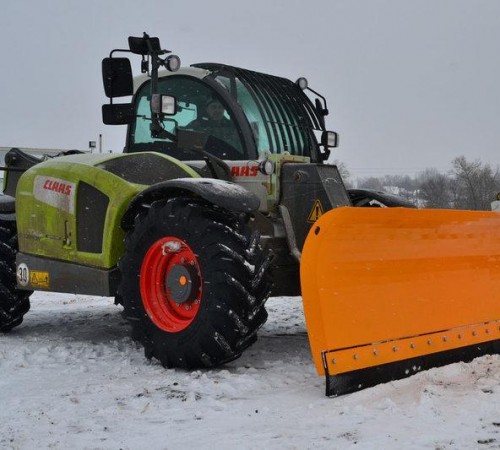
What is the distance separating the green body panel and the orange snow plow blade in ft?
5.51

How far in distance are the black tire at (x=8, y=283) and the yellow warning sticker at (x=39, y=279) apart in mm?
531

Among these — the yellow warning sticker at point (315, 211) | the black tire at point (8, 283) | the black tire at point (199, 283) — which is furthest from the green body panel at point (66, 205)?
the yellow warning sticker at point (315, 211)

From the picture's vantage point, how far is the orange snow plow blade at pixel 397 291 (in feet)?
13.0

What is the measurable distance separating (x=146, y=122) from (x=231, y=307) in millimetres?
2502

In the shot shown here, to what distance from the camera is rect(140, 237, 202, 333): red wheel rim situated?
479 centimetres

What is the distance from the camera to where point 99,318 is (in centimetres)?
797

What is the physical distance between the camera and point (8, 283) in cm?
655

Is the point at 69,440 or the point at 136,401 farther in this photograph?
the point at 136,401

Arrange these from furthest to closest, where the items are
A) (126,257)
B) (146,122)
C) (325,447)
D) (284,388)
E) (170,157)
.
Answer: (146,122) < (170,157) < (126,257) < (284,388) < (325,447)

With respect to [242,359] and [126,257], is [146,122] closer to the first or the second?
[126,257]

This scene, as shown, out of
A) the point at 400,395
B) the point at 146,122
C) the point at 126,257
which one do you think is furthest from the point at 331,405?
the point at 146,122

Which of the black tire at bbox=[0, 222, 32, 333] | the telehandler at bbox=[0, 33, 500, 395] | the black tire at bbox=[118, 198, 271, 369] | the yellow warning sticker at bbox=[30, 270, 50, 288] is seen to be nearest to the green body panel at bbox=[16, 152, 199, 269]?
the telehandler at bbox=[0, 33, 500, 395]

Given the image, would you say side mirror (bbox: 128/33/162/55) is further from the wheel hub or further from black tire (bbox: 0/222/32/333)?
black tire (bbox: 0/222/32/333)

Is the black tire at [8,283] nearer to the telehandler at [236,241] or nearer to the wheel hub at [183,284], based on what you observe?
the telehandler at [236,241]
